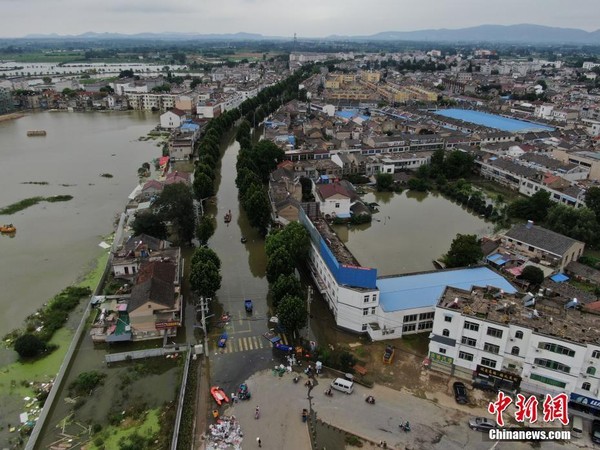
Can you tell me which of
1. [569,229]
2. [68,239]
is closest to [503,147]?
[569,229]

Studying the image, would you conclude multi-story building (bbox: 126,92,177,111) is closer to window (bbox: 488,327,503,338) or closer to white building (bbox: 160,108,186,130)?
white building (bbox: 160,108,186,130)

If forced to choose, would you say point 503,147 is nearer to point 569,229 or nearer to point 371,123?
point 371,123

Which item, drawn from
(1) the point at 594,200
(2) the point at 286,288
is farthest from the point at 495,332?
(1) the point at 594,200

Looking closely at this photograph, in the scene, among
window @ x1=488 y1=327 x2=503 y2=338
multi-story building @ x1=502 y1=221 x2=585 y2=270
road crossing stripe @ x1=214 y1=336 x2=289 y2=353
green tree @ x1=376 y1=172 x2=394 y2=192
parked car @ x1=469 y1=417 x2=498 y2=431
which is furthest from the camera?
green tree @ x1=376 y1=172 x2=394 y2=192

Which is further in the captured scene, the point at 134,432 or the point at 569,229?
the point at 569,229

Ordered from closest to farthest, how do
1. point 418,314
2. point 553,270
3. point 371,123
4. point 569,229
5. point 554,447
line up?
point 554,447, point 418,314, point 553,270, point 569,229, point 371,123

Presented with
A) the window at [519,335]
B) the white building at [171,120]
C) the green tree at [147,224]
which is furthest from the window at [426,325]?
the white building at [171,120]

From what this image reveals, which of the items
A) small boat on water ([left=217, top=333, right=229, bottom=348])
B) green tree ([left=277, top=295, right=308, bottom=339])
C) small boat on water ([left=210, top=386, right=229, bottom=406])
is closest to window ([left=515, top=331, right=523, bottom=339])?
green tree ([left=277, top=295, right=308, bottom=339])

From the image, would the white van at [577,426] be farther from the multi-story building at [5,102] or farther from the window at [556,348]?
the multi-story building at [5,102]
